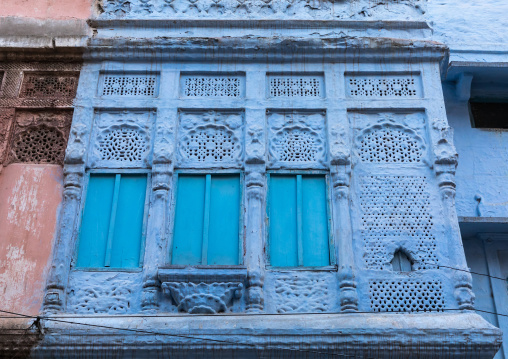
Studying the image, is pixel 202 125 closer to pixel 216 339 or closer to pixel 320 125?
pixel 320 125

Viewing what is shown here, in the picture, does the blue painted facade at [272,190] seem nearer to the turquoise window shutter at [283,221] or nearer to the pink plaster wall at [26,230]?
the turquoise window shutter at [283,221]

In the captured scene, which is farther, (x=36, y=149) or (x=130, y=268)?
(x=36, y=149)

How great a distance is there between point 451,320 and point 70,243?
3608mm

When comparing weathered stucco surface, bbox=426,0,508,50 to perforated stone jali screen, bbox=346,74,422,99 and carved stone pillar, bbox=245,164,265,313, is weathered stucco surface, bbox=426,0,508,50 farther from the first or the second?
carved stone pillar, bbox=245,164,265,313

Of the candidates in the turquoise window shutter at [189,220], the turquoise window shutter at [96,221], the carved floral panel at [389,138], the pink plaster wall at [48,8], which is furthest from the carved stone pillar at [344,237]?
the pink plaster wall at [48,8]

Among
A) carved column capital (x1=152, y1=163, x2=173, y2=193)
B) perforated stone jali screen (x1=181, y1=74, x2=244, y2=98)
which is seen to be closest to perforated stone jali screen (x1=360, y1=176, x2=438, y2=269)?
perforated stone jali screen (x1=181, y1=74, x2=244, y2=98)

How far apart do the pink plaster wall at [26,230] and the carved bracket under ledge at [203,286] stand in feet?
4.01

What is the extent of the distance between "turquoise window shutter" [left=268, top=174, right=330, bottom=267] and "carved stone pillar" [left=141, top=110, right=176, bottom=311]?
1.05 meters

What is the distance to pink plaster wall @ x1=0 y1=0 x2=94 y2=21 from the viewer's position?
8055 mm

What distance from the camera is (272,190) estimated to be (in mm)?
6930

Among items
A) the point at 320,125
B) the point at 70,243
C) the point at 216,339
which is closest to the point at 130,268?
the point at 70,243

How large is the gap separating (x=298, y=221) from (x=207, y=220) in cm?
90

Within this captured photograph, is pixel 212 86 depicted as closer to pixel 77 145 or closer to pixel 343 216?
pixel 77 145

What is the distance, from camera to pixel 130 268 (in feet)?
21.3
